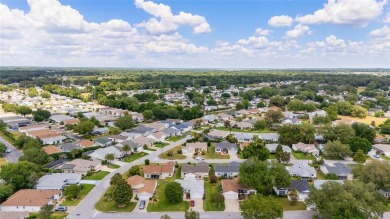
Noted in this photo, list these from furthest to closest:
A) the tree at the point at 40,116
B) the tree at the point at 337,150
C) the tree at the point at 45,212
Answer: the tree at the point at 40,116
the tree at the point at 337,150
the tree at the point at 45,212

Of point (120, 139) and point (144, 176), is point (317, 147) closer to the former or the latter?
point (144, 176)

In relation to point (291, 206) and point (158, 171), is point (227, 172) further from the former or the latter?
point (291, 206)

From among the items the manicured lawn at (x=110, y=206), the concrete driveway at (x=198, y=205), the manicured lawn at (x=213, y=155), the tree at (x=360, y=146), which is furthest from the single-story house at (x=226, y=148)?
the manicured lawn at (x=110, y=206)

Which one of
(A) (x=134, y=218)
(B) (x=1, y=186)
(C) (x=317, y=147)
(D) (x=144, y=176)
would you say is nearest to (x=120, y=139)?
(D) (x=144, y=176)

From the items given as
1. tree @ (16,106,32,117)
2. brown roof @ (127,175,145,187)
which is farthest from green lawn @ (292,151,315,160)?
tree @ (16,106,32,117)

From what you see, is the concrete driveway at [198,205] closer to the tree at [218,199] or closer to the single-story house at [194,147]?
the tree at [218,199]
